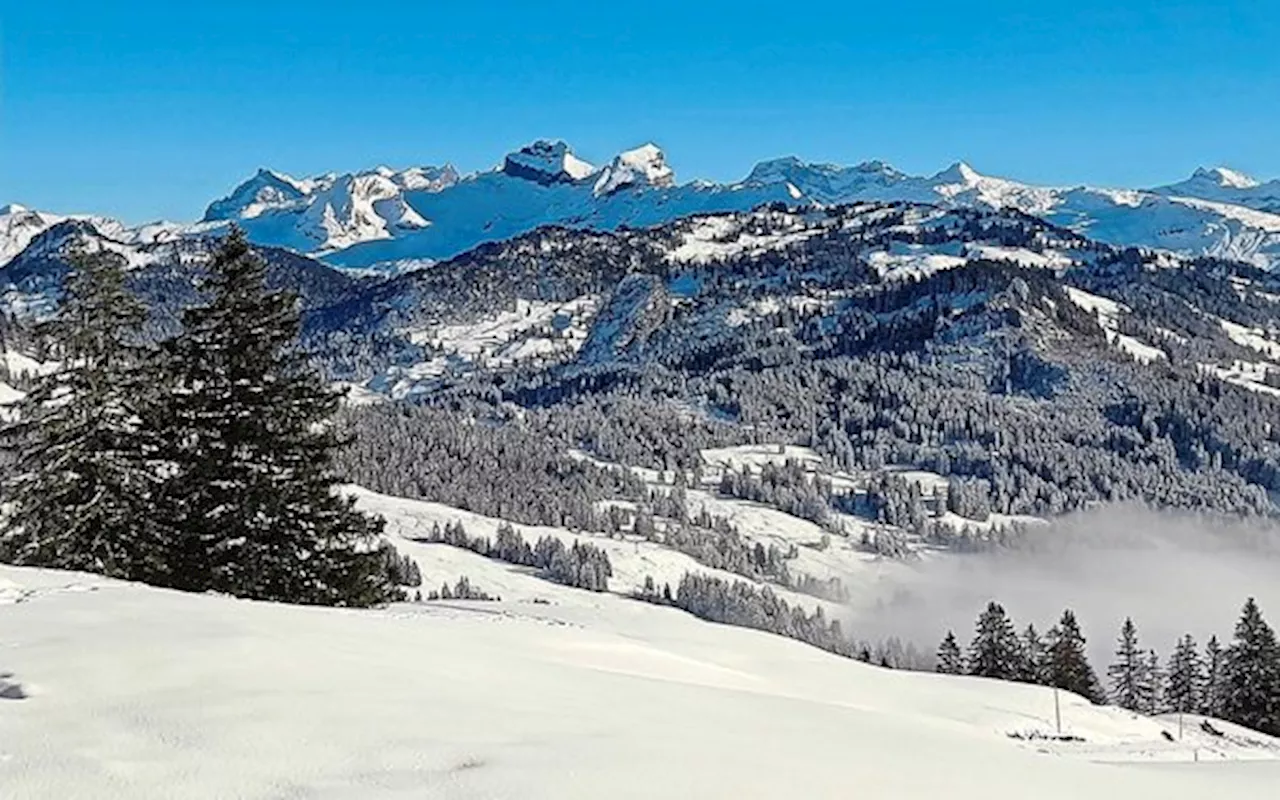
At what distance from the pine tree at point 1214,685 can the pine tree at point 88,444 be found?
2088 inches

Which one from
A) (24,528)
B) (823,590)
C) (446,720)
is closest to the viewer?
(446,720)

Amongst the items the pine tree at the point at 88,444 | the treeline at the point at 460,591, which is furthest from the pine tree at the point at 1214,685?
the treeline at the point at 460,591

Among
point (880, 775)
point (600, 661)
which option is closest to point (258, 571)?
point (600, 661)

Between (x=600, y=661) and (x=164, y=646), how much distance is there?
6217 millimetres

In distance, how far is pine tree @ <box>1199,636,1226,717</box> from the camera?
60.2m

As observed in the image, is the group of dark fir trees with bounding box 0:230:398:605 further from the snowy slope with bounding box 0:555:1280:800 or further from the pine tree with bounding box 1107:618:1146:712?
the pine tree with bounding box 1107:618:1146:712

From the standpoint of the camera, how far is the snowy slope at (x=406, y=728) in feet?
26.9

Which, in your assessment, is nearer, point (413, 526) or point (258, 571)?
point (258, 571)

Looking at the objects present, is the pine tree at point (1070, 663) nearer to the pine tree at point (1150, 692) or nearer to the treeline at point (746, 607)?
the pine tree at point (1150, 692)

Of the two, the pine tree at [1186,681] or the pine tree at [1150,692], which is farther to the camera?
the pine tree at [1150,692]

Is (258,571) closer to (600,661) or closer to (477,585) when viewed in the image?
(600,661)

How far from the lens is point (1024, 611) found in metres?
188

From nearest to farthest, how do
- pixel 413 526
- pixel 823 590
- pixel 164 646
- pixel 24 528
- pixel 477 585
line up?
1. pixel 164 646
2. pixel 24 528
3. pixel 477 585
4. pixel 413 526
5. pixel 823 590

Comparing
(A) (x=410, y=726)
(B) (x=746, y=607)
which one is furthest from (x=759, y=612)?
(A) (x=410, y=726)
